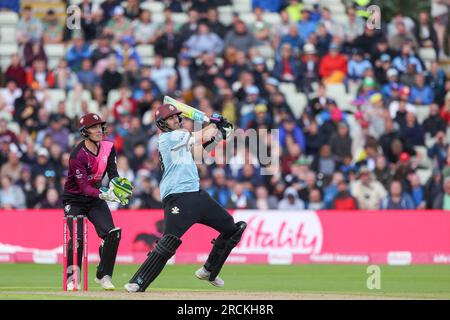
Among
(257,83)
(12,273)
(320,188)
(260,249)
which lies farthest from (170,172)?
(257,83)

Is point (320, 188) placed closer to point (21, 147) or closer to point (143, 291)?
point (21, 147)

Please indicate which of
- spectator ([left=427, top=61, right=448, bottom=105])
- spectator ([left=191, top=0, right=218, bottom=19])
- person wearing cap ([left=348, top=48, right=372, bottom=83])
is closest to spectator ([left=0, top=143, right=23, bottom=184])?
spectator ([left=191, top=0, right=218, bottom=19])

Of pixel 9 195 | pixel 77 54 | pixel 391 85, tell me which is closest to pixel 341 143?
pixel 391 85

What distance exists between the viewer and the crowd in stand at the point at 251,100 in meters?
25.3

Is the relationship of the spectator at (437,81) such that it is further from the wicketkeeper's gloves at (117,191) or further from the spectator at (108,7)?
the wicketkeeper's gloves at (117,191)

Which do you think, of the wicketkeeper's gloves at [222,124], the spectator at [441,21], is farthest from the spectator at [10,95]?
the wicketkeeper's gloves at [222,124]

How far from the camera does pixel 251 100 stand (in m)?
26.8

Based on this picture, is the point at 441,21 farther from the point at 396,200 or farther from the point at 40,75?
the point at 40,75

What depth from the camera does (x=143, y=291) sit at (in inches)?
592

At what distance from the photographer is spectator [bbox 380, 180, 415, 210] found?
81.8 ft

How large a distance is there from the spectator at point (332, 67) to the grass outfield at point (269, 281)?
6.54 metres

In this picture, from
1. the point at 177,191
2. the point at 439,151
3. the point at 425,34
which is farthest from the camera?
the point at 425,34

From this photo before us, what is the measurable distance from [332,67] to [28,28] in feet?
22.6

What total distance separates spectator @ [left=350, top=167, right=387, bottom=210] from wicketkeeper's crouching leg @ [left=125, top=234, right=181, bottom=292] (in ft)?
35.2
